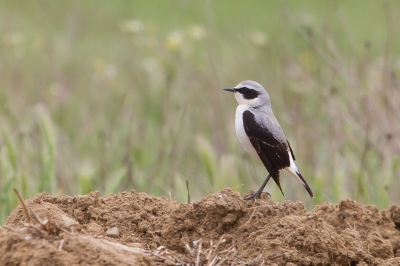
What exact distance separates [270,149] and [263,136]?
0.12 meters

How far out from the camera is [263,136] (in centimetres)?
573

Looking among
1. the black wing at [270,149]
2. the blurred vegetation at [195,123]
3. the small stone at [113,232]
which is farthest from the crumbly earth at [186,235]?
the blurred vegetation at [195,123]

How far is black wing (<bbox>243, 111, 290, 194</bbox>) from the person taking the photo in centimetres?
569

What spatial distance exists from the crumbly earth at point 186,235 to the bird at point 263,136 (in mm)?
887

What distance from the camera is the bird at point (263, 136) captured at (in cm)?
570

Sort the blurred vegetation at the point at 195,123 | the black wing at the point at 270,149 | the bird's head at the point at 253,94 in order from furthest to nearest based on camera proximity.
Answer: the blurred vegetation at the point at 195,123, the bird's head at the point at 253,94, the black wing at the point at 270,149

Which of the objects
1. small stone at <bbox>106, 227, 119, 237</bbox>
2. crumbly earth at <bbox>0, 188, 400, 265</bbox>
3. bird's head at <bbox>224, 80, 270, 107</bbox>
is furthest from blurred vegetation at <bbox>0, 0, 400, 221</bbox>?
small stone at <bbox>106, 227, 119, 237</bbox>

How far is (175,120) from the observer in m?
9.17

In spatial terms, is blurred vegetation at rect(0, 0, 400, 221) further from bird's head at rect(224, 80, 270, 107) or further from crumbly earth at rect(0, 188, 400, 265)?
crumbly earth at rect(0, 188, 400, 265)

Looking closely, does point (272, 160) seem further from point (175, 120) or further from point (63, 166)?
point (175, 120)

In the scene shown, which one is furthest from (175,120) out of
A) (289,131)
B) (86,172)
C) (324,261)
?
(324,261)

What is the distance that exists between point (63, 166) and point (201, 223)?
11.1 feet

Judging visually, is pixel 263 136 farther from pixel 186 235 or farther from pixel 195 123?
pixel 195 123

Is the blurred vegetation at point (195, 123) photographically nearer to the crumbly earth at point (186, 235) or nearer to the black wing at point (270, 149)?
the black wing at point (270, 149)
